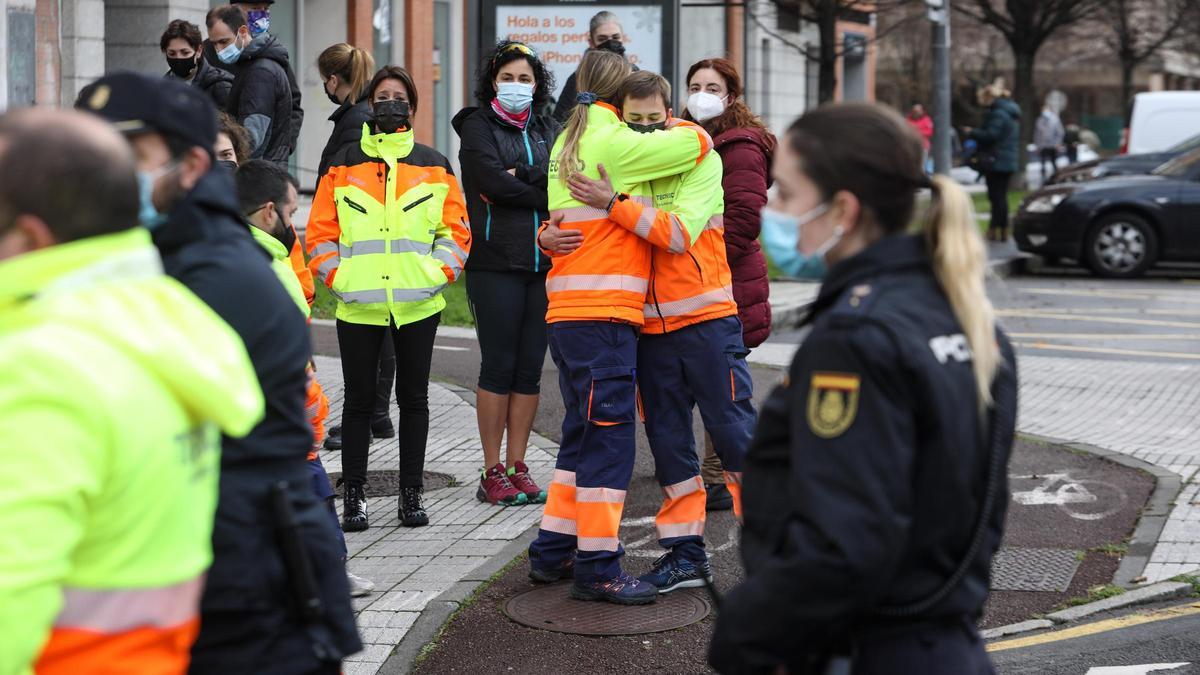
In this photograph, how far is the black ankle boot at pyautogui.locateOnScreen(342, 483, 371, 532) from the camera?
287 inches

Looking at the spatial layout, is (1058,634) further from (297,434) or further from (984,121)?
(984,121)

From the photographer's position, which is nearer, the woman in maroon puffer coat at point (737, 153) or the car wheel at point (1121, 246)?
the woman in maroon puffer coat at point (737, 153)

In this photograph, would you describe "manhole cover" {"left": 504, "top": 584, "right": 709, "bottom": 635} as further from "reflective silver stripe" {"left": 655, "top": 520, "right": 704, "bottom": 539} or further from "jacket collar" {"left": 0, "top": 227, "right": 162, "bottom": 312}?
"jacket collar" {"left": 0, "top": 227, "right": 162, "bottom": 312}

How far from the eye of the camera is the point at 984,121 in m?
22.2

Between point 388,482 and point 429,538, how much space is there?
124 cm

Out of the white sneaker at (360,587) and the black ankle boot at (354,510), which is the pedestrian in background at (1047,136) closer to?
the black ankle boot at (354,510)

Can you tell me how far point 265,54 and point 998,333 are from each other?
6.61 meters

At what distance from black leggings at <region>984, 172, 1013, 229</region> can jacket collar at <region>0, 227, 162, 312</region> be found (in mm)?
20190

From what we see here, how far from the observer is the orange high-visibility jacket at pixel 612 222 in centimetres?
600

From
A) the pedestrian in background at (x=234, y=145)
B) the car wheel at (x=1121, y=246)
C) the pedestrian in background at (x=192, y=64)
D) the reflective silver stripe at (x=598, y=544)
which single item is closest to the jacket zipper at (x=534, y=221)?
the pedestrian in background at (x=234, y=145)

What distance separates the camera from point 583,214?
6.05m

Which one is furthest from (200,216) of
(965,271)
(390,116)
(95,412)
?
(390,116)

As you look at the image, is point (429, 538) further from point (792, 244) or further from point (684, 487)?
point (792, 244)

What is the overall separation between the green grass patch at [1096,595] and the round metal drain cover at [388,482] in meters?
3.22
